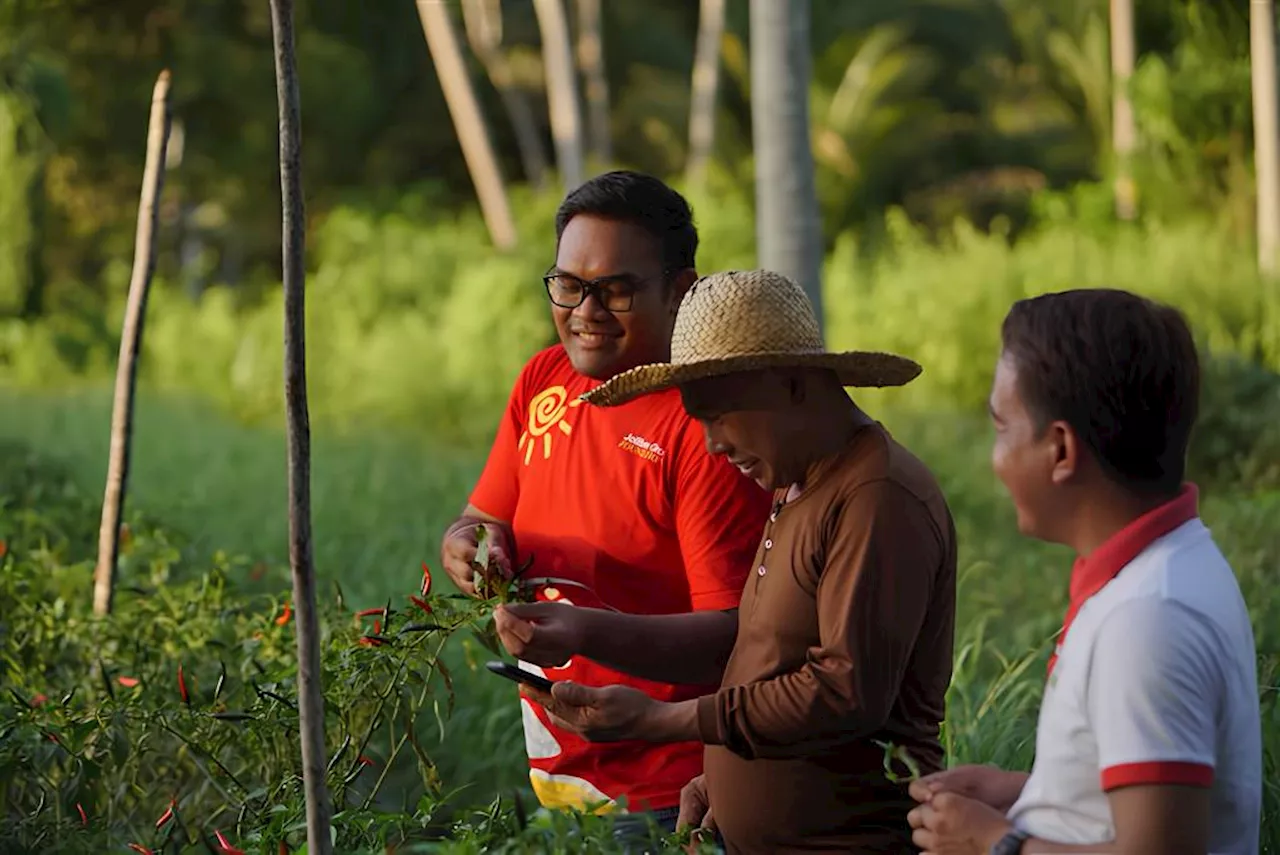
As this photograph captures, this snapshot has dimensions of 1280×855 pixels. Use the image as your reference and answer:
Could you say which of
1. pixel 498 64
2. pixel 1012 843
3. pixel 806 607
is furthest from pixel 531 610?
pixel 498 64

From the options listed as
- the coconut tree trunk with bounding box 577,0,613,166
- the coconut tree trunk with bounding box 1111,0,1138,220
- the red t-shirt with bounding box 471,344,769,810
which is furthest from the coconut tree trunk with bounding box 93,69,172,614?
the coconut tree trunk with bounding box 577,0,613,166

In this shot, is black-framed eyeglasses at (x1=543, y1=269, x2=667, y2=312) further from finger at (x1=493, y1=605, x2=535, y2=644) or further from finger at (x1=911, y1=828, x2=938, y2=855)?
finger at (x1=911, y1=828, x2=938, y2=855)

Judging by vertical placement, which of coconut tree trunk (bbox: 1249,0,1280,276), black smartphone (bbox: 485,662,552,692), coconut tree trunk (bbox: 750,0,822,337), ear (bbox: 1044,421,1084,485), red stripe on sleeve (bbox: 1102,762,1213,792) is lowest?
red stripe on sleeve (bbox: 1102,762,1213,792)

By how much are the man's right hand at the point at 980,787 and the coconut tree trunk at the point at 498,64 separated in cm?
2620

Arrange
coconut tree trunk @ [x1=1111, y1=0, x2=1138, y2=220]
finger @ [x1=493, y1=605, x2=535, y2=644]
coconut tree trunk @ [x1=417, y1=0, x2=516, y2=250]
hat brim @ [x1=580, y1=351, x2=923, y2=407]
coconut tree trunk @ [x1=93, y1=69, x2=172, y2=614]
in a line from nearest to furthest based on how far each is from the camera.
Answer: hat brim @ [x1=580, y1=351, x2=923, y2=407], finger @ [x1=493, y1=605, x2=535, y2=644], coconut tree trunk @ [x1=93, y1=69, x2=172, y2=614], coconut tree trunk @ [x1=1111, y1=0, x2=1138, y2=220], coconut tree trunk @ [x1=417, y1=0, x2=516, y2=250]

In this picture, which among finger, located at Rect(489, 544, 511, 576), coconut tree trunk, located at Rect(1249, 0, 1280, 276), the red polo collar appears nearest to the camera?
the red polo collar

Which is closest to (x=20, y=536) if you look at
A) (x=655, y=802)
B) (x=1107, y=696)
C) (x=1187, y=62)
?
(x=655, y=802)

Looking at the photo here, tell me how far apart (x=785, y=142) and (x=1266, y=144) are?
863 cm

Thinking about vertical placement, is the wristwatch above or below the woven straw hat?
below

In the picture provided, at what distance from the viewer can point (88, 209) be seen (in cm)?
3312

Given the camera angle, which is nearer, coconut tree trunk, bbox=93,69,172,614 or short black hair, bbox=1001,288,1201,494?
short black hair, bbox=1001,288,1201,494

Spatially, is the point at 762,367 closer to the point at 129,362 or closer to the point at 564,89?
the point at 129,362

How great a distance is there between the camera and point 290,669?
3.50 m

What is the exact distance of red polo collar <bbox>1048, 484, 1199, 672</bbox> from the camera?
202cm
